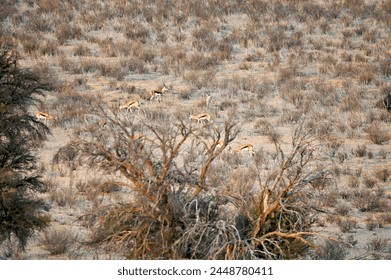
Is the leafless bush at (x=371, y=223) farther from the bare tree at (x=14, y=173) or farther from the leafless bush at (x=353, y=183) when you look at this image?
the bare tree at (x=14, y=173)

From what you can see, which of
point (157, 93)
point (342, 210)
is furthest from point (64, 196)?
point (157, 93)

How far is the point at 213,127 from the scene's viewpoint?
19484 mm

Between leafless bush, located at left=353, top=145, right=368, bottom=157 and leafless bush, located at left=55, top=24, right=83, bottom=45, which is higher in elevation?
leafless bush, located at left=353, top=145, right=368, bottom=157

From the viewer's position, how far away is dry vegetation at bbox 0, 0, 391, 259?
11.0 m

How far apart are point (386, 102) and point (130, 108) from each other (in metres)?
6.72

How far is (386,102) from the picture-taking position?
23.7m

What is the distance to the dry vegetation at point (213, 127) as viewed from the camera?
10953 millimetres

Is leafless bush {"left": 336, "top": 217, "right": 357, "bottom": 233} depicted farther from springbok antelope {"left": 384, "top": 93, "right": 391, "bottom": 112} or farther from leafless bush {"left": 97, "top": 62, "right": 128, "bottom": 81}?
leafless bush {"left": 97, "top": 62, "right": 128, "bottom": 81}

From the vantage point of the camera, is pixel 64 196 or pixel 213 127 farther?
pixel 213 127

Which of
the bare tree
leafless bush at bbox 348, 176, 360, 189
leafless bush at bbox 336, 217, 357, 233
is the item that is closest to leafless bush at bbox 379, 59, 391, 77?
leafless bush at bbox 348, 176, 360, 189

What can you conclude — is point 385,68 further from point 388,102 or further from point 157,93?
point 157,93
